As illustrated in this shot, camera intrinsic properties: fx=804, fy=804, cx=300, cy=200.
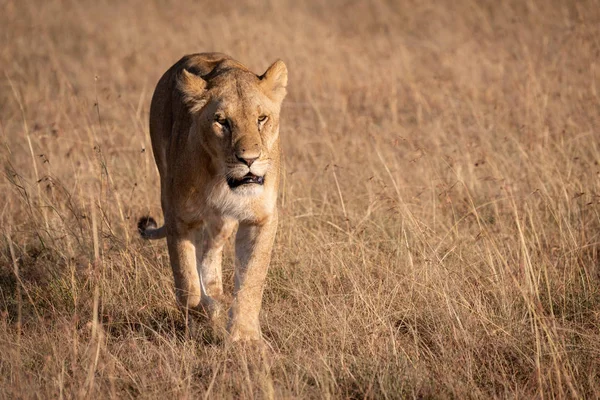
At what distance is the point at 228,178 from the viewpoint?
4152mm

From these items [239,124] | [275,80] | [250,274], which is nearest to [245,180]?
[239,124]

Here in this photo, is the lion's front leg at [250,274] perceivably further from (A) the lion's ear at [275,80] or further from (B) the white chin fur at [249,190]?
(A) the lion's ear at [275,80]

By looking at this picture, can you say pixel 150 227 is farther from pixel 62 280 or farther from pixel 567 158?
pixel 567 158

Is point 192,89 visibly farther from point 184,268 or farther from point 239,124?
point 184,268

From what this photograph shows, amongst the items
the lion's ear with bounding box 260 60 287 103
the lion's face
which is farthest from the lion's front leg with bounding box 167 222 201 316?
the lion's ear with bounding box 260 60 287 103

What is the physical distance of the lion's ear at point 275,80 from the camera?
454 centimetres

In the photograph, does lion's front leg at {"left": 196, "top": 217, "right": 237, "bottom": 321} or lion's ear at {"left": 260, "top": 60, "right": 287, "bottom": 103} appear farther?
lion's front leg at {"left": 196, "top": 217, "right": 237, "bottom": 321}

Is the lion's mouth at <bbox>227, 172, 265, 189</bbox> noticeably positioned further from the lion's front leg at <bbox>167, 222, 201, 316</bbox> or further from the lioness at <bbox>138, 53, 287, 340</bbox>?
the lion's front leg at <bbox>167, 222, 201, 316</bbox>

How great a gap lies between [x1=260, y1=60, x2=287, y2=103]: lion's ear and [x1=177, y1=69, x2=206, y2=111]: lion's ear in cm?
35

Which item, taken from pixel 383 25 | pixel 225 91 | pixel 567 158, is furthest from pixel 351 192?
pixel 383 25

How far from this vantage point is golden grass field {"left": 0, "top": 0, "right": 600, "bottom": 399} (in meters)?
3.83

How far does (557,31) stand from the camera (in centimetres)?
1073

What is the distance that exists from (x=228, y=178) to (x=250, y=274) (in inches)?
23.6

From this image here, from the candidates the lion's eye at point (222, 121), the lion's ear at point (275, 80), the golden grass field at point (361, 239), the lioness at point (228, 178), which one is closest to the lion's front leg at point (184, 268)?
the lioness at point (228, 178)
